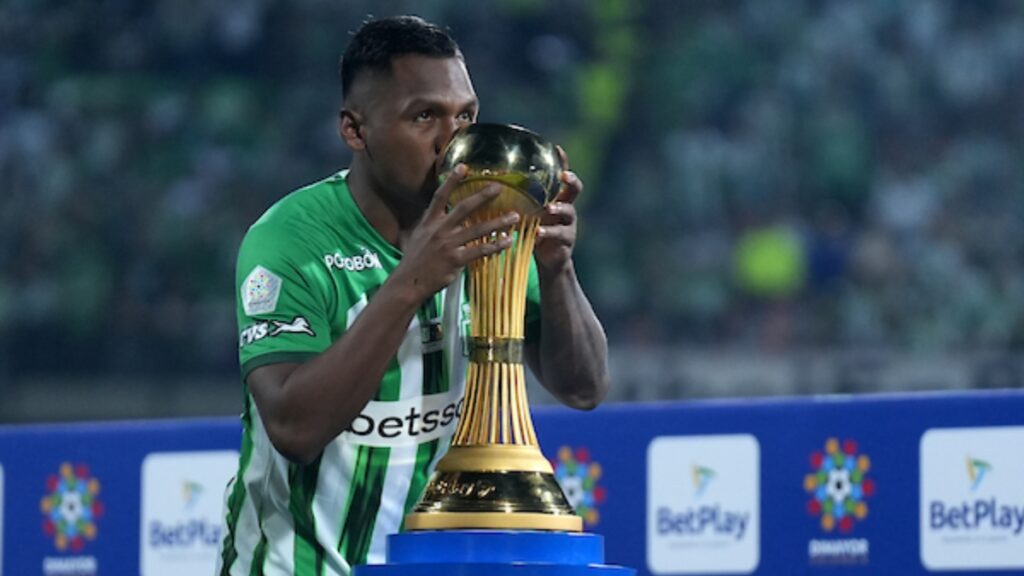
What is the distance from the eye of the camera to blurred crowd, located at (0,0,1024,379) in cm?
727

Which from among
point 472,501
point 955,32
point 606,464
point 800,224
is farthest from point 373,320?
point 955,32

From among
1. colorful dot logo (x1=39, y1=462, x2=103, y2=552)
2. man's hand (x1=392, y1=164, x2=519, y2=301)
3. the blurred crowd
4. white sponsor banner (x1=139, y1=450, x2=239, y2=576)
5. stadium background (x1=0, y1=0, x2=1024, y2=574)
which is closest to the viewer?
man's hand (x1=392, y1=164, x2=519, y2=301)

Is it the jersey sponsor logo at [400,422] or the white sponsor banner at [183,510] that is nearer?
the jersey sponsor logo at [400,422]

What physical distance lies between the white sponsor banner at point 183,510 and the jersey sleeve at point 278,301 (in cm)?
168

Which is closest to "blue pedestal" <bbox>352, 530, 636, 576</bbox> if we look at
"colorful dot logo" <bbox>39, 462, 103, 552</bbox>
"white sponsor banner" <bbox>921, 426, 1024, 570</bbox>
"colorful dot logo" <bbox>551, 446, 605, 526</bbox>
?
"white sponsor banner" <bbox>921, 426, 1024, 570</bbox>

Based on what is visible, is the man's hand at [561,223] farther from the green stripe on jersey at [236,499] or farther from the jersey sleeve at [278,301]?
the green stripe on jersey at [236,499]

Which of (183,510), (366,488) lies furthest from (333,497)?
(183,510)

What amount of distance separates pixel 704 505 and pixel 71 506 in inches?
63.2

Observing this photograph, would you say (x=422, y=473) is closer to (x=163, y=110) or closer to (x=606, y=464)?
(x=606, y=464)

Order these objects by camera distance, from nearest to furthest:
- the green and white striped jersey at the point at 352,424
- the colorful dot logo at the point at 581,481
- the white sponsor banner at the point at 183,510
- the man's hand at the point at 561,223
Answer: the man's hand at the point at 561,223 → the green and white striped jersey at the point at 352,424 → the colorful dot logo at the point at 581,481 → the white sponsor banner at the point at 183,510

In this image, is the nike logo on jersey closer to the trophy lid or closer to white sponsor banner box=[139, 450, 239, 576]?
the trophy lid

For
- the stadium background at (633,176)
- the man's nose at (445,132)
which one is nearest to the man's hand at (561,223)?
the man's nose at (445,132)

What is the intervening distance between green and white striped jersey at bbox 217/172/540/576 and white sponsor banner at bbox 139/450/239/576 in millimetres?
1588

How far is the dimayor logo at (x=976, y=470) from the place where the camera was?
Result: 131 inches
